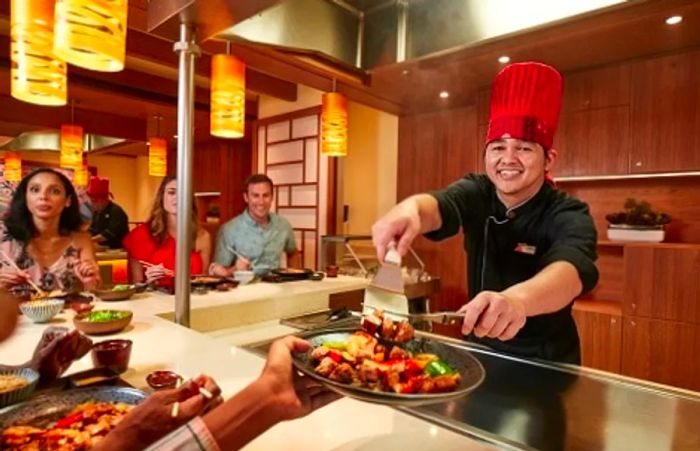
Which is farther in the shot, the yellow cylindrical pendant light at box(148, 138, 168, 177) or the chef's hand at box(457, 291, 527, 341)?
the yellow cylindrical pendant light at box(148, 138, 168, 177)

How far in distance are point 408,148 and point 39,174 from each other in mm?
3388

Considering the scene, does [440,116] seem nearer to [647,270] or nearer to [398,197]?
[398,197]

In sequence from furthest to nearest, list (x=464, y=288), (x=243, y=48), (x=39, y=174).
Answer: (x=464, y=288) < (x=243, y=48) < (x=39, y=174)

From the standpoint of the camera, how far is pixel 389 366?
82 centimetres

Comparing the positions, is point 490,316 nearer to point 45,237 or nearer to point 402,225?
point 402,225

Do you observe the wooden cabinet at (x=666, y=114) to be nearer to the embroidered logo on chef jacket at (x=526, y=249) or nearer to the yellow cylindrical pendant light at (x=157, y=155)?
the embroidered logo on chef jacket at (x=526, y=249)

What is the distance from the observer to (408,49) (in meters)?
2.92

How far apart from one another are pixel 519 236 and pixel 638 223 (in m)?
2.11

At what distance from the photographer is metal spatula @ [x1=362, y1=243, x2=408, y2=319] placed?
1060 mm

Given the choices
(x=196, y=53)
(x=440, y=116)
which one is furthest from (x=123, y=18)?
(x=440, y=116)

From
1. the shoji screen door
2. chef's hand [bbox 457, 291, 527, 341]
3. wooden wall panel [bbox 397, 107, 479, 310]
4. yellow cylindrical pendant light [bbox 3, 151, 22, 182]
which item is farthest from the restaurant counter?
yellow cylindrical pendant light [bbox 3, 151, 22, 182]

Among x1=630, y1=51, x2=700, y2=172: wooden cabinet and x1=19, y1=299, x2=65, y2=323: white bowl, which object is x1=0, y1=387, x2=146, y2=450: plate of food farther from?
x1=630, y1=51, x2=700, y2=172: wooden cabinet

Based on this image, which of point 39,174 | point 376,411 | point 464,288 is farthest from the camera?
point 464,288

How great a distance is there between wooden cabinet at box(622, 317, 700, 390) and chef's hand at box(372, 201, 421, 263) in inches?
101
